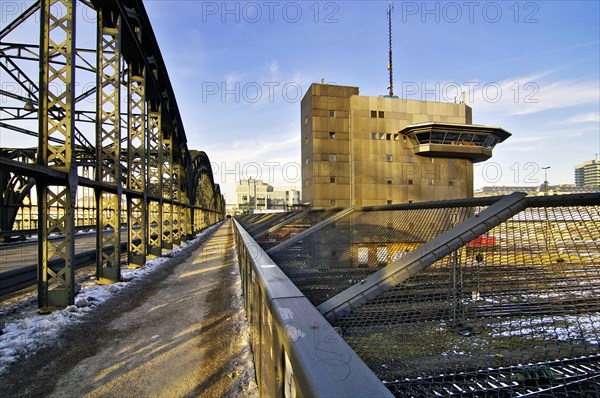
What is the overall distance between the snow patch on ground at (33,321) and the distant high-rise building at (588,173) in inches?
3102

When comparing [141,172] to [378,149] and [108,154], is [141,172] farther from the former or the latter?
[378,149]

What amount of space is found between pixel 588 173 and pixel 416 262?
95.3 meters

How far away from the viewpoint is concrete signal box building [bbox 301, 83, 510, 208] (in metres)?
36.4

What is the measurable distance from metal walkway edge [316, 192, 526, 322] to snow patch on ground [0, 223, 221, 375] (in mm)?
5623

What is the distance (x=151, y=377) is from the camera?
4.23 metres

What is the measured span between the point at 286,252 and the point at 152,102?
1807 cm

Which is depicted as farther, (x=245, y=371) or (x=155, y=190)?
(x=155, y=190)

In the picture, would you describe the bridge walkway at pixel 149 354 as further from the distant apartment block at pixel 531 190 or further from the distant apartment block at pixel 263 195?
the distant apartment block at pixel 263 195

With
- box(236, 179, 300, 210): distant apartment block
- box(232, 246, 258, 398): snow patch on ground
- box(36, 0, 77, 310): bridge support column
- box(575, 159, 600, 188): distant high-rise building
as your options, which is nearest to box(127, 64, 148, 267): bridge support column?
box(36, 0, 77, 310): bridge support column

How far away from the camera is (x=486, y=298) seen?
11.0 feet

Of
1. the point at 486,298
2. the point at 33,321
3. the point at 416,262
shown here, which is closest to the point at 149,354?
the point at 33,321

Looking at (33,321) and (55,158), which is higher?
(55,158)

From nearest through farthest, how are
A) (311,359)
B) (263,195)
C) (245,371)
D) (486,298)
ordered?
(311,359), (486,298), (245,371), (263,195)

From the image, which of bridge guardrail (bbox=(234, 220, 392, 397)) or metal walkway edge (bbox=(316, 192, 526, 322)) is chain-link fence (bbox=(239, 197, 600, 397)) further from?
bridge guardrail (bbox=(234, 220, 392, 397))
